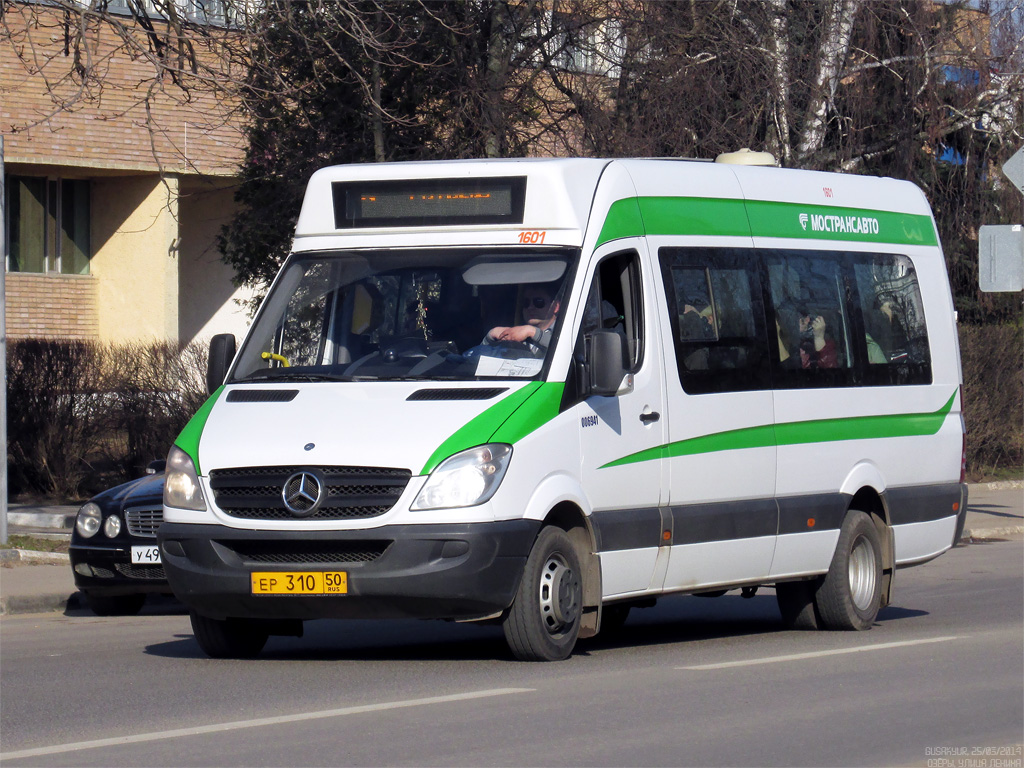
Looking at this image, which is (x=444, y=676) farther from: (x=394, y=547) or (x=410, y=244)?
(x=410, y=244)

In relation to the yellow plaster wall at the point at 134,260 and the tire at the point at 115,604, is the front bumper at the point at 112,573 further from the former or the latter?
the yellow plaster wall at the point at 134,260

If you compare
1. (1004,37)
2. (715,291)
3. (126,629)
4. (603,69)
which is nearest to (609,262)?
(715,291)

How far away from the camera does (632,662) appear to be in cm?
918

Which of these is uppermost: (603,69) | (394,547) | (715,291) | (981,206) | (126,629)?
(603,69)

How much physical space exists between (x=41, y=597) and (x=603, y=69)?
10684mm

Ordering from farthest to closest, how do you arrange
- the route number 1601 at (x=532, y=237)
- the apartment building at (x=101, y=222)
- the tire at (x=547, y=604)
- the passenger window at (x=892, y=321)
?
the apartment building at (x=101, y=222)
the passenger window at (x=892, y=321)
the route number 1601 at (x=532, y=237)
the tire at (x=547, y=604)

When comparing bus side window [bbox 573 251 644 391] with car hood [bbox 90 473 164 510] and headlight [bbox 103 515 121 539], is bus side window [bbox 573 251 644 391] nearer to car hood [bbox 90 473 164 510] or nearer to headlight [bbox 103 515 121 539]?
car hood [bbox 90 473 164 510]

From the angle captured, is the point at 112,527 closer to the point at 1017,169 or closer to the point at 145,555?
the point at 145,555

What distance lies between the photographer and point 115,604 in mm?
12867

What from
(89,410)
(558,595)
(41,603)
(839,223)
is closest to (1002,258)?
(839,223)

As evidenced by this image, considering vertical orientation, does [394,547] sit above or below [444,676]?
above

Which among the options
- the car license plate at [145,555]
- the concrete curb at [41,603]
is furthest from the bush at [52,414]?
the car license plate at [145,555]

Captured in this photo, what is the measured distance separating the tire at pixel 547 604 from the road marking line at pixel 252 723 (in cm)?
73

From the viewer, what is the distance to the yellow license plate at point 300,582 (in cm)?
833
